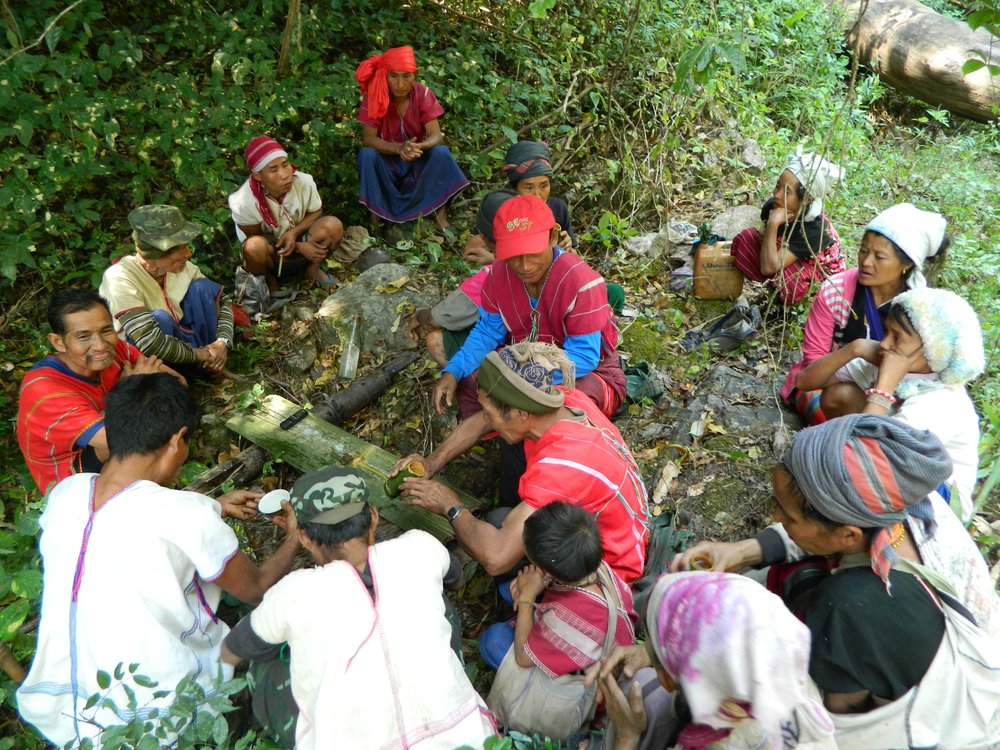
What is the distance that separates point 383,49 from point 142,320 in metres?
4.02

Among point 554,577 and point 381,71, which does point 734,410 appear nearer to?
point 554,577

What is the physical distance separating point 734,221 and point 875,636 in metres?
4.69

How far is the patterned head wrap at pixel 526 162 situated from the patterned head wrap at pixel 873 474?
10.7 feet

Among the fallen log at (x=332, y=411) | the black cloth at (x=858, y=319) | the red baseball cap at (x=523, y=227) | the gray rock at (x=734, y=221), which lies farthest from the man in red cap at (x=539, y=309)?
the gray rock at (x=734, y=221)

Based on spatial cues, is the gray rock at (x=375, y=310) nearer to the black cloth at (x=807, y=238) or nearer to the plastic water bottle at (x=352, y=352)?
the plastic water bottle at (x=352, y=352)

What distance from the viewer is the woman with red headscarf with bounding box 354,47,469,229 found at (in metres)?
5.57

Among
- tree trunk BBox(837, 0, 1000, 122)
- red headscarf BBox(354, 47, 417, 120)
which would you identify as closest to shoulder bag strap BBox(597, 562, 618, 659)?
red headscarf BBox(354, 47, 417, 120)

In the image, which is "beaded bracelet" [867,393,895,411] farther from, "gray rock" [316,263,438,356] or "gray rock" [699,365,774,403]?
"gray rock" [316,263,438,356]

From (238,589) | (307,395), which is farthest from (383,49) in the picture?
(238,589)

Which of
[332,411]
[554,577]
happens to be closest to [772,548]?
[554,577]

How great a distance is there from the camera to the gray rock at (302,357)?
5090 mm

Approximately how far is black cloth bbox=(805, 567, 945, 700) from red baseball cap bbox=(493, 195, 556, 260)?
228 cm

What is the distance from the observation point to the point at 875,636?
2.02 m

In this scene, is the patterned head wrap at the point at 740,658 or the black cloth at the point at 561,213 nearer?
the patterned head wrap at the point at 740,658
